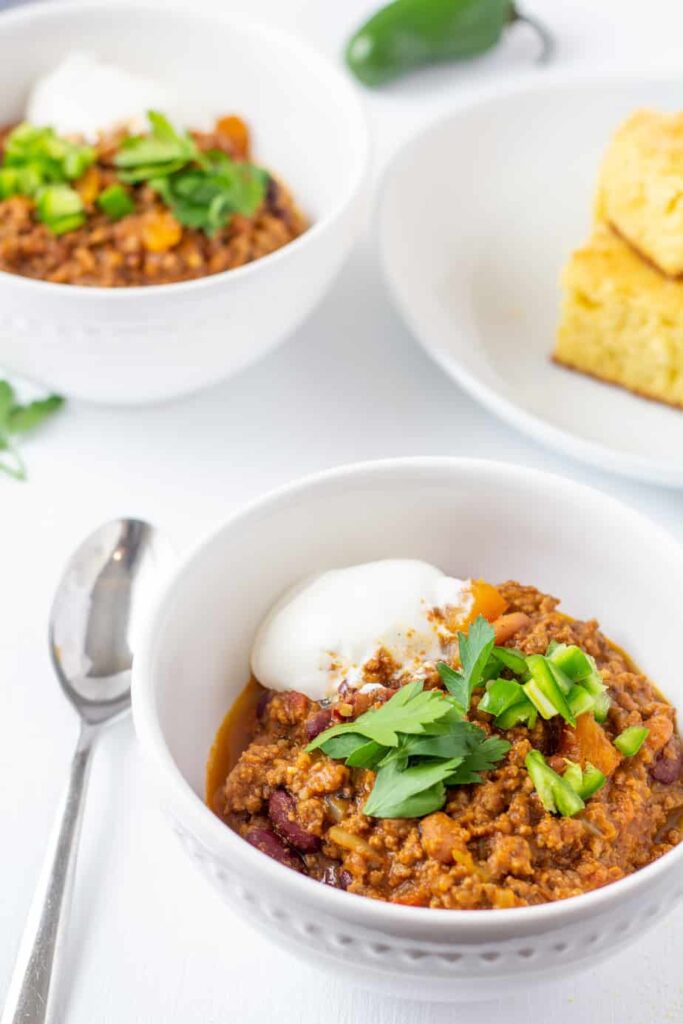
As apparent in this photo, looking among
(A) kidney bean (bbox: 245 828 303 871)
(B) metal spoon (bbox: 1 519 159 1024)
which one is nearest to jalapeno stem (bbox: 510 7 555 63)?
(B) metal spoon (bbox: 1 519 159 1024)

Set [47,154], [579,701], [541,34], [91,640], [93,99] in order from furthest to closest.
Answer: [541,34]
[93,99]
[47,154]
[91,640]
[579,701]

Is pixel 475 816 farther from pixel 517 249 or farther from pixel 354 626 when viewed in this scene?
pixel 517 249

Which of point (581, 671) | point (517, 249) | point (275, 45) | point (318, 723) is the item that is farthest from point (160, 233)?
point (581, 671)

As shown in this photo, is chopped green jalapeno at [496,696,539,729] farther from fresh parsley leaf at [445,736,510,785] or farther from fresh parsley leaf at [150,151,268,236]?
fresh parsley leaf at [150,151,268,236]

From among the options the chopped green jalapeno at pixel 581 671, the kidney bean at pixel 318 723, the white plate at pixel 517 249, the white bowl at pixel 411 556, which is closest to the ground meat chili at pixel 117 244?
the white plate at pixel 517 249

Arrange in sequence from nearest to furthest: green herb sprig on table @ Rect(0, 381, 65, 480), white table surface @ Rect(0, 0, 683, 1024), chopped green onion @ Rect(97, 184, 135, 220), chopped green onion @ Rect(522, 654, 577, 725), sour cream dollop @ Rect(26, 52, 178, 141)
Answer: chopped green onion @ Rect(522, 654, 577, 725) < white table surface @ Rect(0, 0, 683, 1024) < green herb sprig on table @ Rect(0, 381, 65, 480) < chopped green onion @ Rect(97, 184, 135, 220) < sour cream dollop @ Rect(26, 52, 178, 141)

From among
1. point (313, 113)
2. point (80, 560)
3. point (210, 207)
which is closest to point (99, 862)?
point (80, 560)
